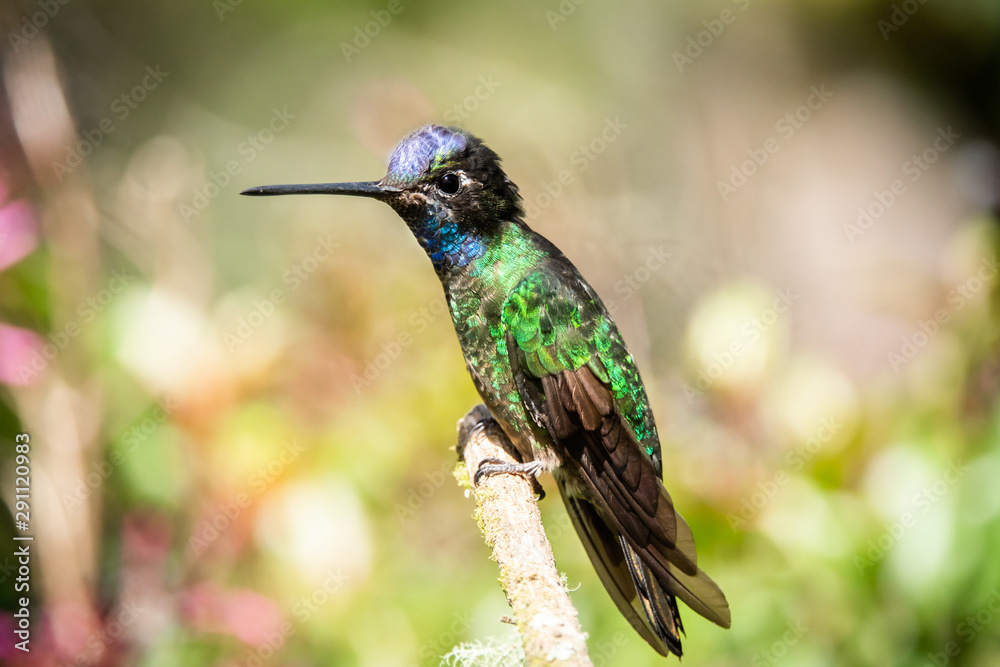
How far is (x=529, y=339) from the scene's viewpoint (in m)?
2.76

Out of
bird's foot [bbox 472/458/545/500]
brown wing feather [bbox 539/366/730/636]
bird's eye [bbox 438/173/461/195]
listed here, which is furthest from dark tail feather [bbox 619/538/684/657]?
bird's eye [bbox 438/173/461/195]

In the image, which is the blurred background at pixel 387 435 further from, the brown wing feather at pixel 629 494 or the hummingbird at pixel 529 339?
the hummingbird at pixel 529 339

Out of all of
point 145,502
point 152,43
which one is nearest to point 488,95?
point 152,43

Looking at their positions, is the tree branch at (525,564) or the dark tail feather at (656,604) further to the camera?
the dark tail feather at (656,604)

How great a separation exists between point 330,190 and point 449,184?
386 mm

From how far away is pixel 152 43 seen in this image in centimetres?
877

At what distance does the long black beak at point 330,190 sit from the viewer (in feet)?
8.68

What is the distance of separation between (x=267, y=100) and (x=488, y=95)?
99.8 inches

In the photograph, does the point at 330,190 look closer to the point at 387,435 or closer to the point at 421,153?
the point at 421,153

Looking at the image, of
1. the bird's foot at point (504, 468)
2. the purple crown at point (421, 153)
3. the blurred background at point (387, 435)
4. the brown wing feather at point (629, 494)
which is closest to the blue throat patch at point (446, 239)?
the purple crown at point (421, 153)

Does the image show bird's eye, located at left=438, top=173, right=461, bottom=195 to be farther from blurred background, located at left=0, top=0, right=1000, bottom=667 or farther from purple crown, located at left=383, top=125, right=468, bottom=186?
blurred background, located at left=0, top=0, right=1000, bottom=667

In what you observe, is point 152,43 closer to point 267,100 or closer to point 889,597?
point 267,100

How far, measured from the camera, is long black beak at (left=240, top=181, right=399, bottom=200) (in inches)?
104

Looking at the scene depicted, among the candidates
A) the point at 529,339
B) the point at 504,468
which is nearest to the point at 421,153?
the point at 529,339
